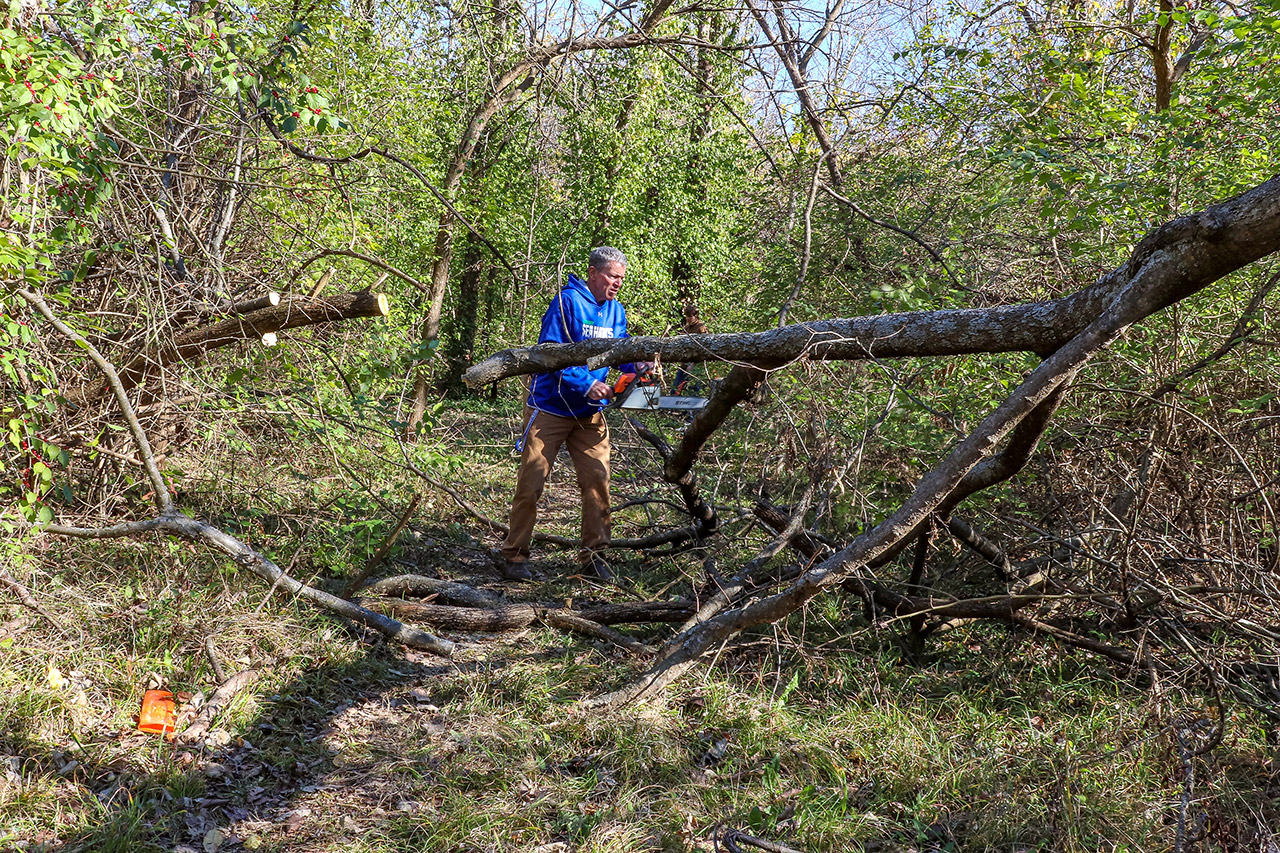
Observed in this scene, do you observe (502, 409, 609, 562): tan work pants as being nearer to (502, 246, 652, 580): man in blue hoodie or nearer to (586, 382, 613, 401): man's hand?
(502, 246, 652, 580): man in blue hoodie

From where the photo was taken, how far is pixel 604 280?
18.1 feet

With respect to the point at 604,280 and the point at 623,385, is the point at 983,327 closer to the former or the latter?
the point at 604,280

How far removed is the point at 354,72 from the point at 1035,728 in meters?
7.50

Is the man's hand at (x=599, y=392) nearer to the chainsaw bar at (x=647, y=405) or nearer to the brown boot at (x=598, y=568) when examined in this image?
the chainsaw bar at (x=647, y=405)

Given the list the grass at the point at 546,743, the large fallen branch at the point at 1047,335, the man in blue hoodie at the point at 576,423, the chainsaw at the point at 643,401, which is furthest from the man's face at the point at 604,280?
the large fallen branch at the point at 1047,335

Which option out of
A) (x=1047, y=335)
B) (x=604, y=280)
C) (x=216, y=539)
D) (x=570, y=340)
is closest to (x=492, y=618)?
(x=216, y=539)

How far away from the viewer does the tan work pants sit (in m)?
5.47

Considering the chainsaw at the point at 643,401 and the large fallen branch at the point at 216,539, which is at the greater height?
the chainsaw at the point at 643,401

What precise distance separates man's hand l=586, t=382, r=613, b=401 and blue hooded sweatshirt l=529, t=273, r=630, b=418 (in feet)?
0.14

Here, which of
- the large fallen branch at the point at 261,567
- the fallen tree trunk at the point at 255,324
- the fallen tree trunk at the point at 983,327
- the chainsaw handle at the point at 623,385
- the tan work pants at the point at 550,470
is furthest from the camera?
the chainsaw handle at the point at 623,385

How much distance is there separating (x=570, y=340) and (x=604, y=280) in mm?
482

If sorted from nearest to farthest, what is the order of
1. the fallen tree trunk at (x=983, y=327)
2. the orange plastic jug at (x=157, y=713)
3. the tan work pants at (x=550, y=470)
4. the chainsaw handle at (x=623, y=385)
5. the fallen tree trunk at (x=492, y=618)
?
the fallen tree trunk at (x=983, y=327), the orange plastic jug at (x=157, y=713), the fallen tree trunk at (x=492, y=618), the tan work pants at (x=550, y=470), the chainsaw handle at (x=623, y=385)

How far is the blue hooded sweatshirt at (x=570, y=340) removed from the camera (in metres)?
5.37

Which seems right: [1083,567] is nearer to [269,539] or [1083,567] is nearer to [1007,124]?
[1007,124]
